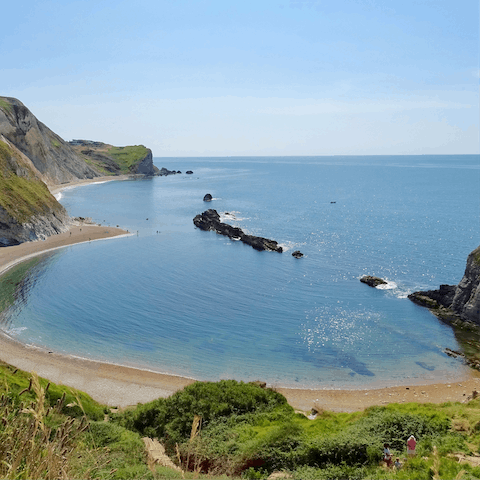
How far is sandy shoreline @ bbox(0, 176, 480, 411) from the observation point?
30125 mm

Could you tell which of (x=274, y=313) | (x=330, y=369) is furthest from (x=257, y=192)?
(x=330, y=369)

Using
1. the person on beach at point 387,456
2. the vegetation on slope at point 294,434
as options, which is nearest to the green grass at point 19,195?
the vegetation on slope at point 294,434

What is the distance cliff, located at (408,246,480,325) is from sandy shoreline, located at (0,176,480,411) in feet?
36.8

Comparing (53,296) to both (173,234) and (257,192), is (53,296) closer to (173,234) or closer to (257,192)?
(173,234)

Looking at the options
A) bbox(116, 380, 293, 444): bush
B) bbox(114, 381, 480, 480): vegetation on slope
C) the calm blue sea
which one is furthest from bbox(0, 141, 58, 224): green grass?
bbox(114, 381, 480, 480): vegetation on slope

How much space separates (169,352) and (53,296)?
21.2m

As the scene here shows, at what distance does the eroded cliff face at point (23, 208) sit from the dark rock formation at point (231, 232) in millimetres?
30438

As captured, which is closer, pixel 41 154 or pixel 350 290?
pixel 350 290

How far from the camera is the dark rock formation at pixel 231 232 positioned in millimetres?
74812

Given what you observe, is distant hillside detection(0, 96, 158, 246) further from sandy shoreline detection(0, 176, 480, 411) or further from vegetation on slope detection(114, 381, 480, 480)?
vegetation on slope detection(114, 381, 480, 480)

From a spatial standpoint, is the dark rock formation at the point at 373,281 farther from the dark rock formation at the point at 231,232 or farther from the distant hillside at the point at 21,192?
the distant hillside at the point at 21,192

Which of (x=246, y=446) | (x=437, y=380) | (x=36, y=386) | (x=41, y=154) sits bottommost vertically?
(x=437, y=380)

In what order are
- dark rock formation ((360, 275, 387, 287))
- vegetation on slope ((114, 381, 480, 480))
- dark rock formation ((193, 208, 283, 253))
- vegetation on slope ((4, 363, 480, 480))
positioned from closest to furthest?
vegetation on slope ((4, 363, 480, 480)) < vegetation on slope ((114, 381, 480, 480)) < dark rock formation ((360, 275, 387, 287)) < dark rock formation ((193, 208, 283, 253))

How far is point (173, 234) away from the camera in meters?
87.1
